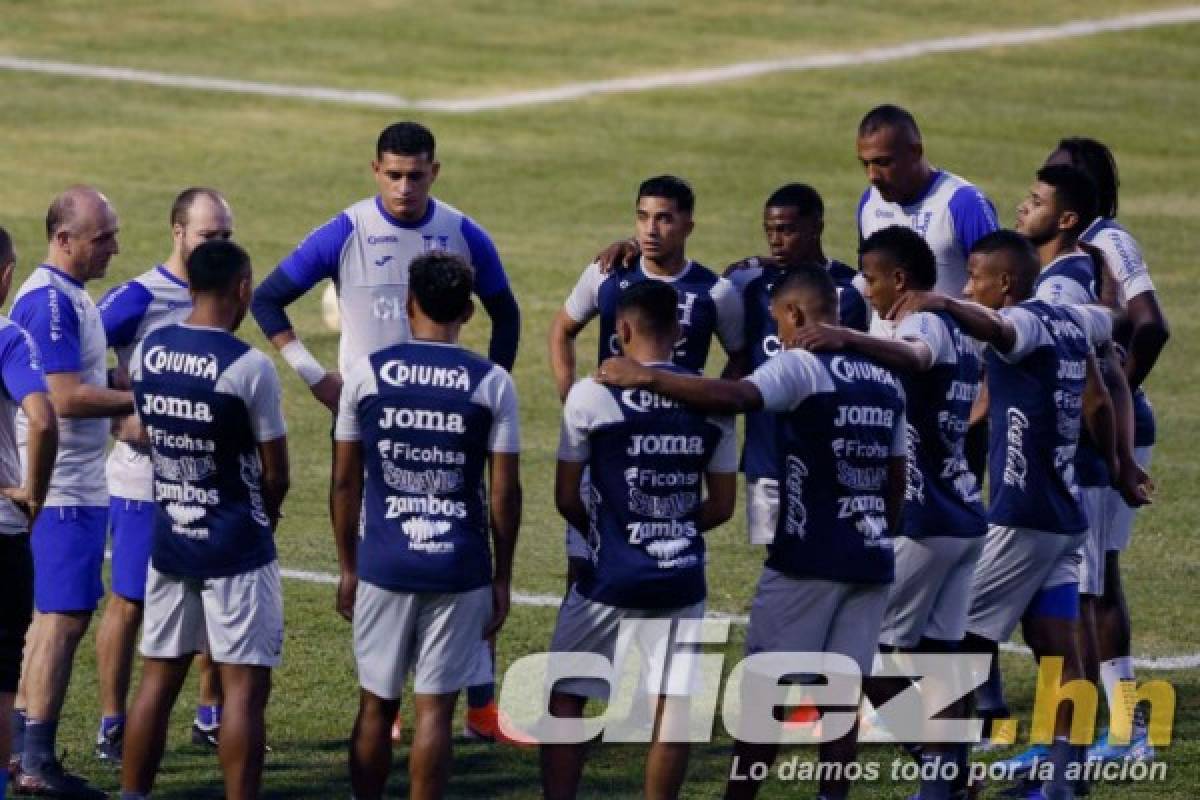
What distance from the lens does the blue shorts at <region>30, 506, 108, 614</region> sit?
394 inches

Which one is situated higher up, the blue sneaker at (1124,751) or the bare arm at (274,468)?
the bare arm at (274,468)

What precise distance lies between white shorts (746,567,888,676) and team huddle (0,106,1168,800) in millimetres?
14

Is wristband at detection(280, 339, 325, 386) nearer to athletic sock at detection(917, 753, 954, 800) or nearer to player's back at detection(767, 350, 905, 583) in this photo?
player's back at detection(767, 350, 905, 583)

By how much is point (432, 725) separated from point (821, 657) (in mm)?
1605

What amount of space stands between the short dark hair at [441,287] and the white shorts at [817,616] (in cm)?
171

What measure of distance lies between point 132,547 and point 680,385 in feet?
9.91

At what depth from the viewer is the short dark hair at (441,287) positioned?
28.4 ft

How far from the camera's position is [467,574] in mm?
8711

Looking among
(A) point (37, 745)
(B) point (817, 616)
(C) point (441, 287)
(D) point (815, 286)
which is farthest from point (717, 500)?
(A) point (37, 745)

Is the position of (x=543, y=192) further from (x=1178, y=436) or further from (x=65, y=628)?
(x=65, y=628)

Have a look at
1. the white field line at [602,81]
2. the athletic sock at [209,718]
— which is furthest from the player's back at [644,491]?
the white field line at [602,81]

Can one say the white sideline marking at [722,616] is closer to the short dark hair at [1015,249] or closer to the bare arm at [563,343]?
the bare arm at [563,343]

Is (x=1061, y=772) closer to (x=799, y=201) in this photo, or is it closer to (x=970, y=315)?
(x=970, y=315)

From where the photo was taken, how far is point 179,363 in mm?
8852
